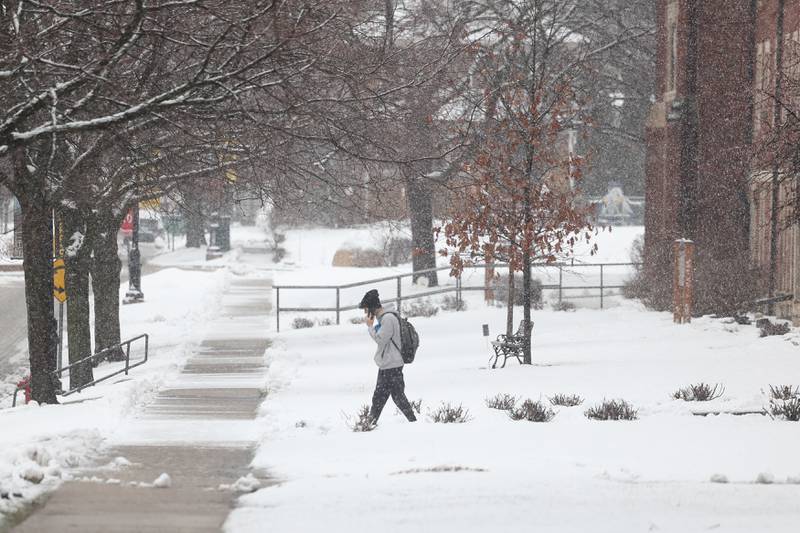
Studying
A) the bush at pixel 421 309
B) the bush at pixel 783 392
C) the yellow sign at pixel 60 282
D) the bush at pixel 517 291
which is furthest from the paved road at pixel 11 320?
the bush at pixel 783 392

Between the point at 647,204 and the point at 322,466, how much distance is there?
68.8 ft

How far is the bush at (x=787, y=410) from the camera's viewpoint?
12.8m

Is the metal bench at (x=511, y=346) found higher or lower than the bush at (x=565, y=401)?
higher

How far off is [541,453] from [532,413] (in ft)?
6.77

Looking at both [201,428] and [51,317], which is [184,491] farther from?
[51,317]

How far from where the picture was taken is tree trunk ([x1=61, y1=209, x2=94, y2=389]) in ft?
65.6

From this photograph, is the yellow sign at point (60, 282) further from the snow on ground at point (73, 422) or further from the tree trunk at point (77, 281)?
the snow on ground at point (73, 422)

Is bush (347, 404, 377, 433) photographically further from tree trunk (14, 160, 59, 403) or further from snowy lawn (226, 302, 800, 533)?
tree trunk (14, 160, 59, 403)

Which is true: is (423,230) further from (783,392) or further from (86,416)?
(86,416)

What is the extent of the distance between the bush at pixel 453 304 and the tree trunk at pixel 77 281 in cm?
1096

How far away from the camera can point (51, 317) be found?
15969 mm

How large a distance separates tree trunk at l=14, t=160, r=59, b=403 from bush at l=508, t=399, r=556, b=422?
630 centimetres

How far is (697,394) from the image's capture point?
14398 mm

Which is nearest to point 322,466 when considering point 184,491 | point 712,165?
point 184,491
